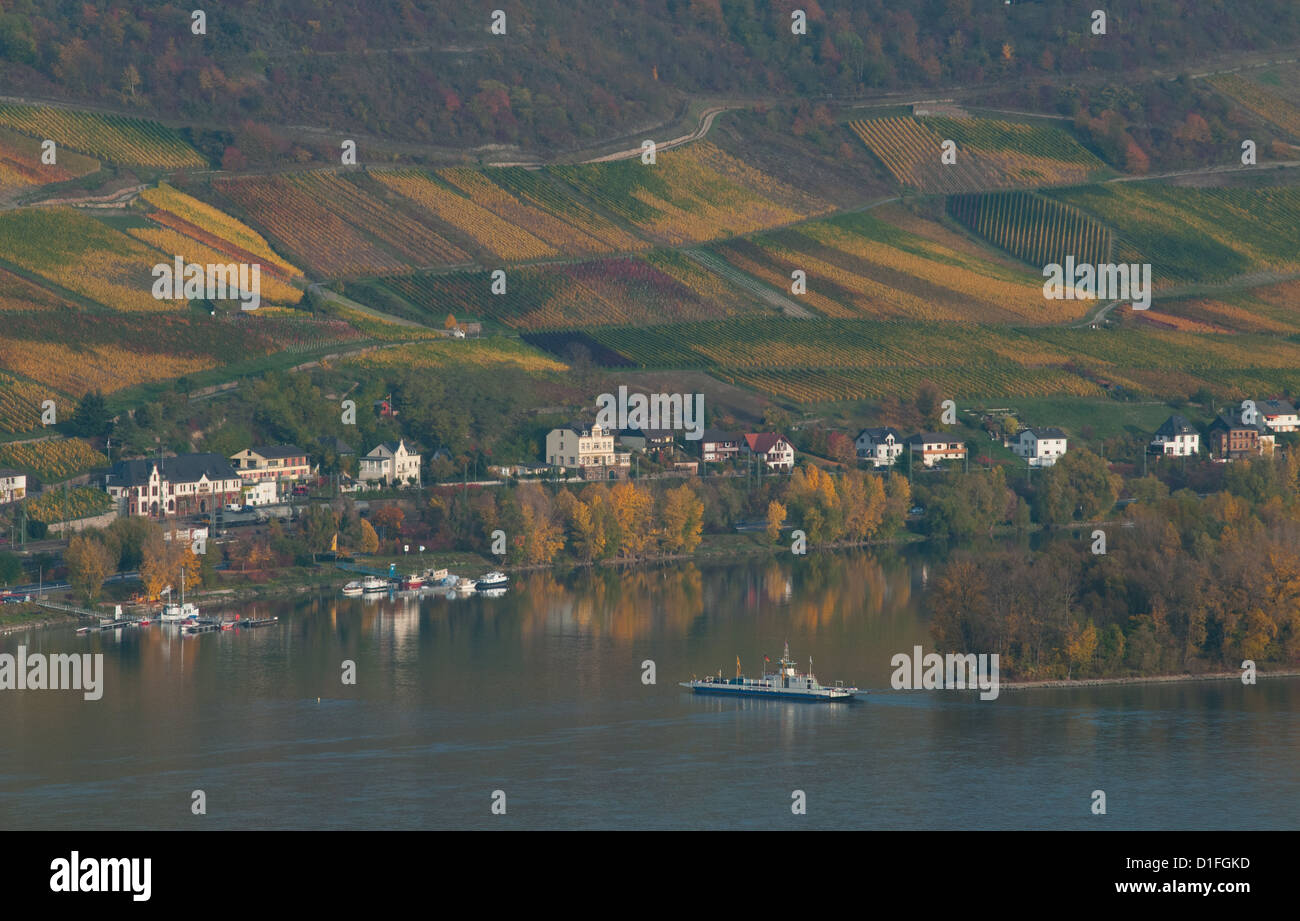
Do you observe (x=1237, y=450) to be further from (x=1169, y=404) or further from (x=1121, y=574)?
(x=1121, y=574)

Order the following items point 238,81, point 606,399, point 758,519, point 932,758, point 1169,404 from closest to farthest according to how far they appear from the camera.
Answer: point 932,758
point 758,519
point 606,399
point 1169,404
point 238,81

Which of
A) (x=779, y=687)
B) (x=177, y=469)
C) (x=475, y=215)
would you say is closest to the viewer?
(x=779, y=687)

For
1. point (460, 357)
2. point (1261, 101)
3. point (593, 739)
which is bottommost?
point (593, 739)

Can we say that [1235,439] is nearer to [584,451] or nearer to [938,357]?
[938,357]

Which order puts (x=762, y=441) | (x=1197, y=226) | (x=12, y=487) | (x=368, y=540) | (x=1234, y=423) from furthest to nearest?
(x=1197, y=226) → (x=1234, y=423) → (x=762, y=441) → (x=368, y=540) → (x=12, y=487)

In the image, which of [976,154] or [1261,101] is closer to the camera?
[976,154]

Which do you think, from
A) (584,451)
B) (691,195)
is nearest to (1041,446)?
(584,451)

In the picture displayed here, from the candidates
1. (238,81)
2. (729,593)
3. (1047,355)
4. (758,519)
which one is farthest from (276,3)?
(729,593)
